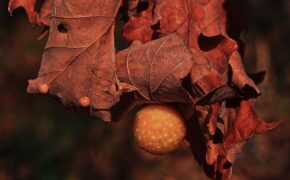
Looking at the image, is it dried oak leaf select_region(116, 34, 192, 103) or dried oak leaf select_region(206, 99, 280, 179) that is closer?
dried oak leaf select_region(116, 34, 192, 103)

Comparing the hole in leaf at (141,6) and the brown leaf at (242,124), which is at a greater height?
the hole in leaf at (141,6)

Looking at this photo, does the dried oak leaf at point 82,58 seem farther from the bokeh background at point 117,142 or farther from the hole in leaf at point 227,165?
the bokeh background at point 117,142

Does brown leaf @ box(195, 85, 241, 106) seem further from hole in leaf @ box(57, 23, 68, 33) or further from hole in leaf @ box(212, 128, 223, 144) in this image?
hole in leaf @ box(57, 23, 68, 33)

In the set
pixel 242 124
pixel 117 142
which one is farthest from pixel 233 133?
pixel 117 142

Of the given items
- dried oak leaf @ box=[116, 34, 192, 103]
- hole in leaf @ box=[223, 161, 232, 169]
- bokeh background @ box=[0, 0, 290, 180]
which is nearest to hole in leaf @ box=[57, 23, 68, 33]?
dried oak leaf @ box=[116, 34, 192, 103]

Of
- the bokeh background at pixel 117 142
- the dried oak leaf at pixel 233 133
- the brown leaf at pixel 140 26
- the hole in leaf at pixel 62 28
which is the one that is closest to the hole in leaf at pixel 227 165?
the dried oak leaf at pixel 233 133

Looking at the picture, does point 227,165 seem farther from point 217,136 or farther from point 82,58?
point 82,58
